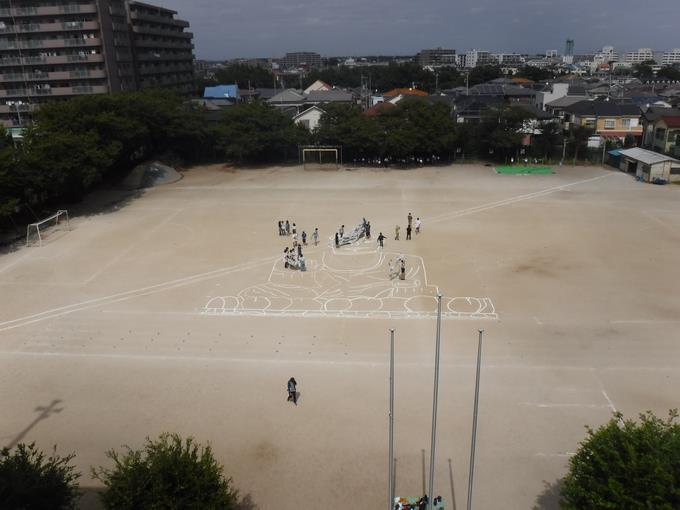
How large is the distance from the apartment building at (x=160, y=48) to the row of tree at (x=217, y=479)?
78317 mm

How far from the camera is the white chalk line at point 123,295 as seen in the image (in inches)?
906

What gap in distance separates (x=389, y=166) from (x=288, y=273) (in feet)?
106

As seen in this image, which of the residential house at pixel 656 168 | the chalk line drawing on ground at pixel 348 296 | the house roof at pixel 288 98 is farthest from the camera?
the house roof at pixel 288 98

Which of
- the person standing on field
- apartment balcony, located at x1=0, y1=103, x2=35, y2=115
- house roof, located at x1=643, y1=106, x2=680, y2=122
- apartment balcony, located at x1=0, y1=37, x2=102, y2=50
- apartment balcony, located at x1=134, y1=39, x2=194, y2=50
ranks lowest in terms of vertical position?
the person standing on field

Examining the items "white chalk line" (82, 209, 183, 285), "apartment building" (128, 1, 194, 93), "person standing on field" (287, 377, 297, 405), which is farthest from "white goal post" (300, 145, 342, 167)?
"person standing on field" (287, 377, 297, 405)

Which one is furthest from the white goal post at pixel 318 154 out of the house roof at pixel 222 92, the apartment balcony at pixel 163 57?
the house roof at pixel 222 92

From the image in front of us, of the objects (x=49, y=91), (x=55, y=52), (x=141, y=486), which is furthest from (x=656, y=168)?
(x=49, y=91)

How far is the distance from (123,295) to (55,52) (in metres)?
56.8

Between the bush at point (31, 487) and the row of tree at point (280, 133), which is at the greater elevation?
the row of tree at point (280, 133)

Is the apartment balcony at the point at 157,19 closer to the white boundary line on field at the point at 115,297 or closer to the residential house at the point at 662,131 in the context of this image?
the white boundary line on field at the point at 115,297

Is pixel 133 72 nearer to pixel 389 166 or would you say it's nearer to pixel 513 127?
pixel 389 166

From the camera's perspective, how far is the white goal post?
58.2 metres

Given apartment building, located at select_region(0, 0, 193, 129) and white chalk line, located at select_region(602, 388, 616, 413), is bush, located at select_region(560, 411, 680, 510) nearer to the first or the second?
white chalk line, located at select_region(602, 388, 616, 413)

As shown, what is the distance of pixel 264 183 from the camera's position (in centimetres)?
5031
